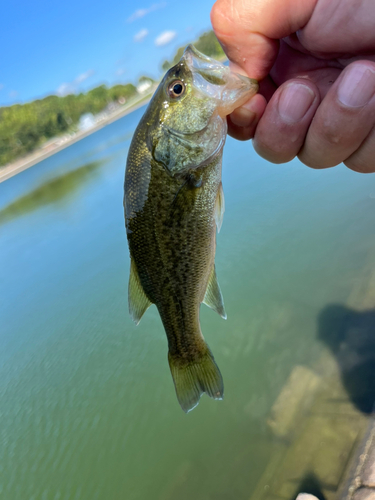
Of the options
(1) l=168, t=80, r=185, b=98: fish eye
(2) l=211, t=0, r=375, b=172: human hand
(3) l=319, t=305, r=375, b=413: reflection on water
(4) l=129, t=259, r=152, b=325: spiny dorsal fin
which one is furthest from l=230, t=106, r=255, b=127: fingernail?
(3) l=319, t=305, r=375, b=413: reflection on water

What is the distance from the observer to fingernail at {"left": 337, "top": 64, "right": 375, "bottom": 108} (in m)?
1.91

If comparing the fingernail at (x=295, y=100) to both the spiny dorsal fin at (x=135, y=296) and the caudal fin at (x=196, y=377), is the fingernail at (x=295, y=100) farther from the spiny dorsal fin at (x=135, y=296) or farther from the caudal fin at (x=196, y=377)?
the caudal fin at (x=196, y=377)

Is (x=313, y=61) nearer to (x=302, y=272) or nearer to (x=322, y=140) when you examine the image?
Answer: (x=322, y=140)

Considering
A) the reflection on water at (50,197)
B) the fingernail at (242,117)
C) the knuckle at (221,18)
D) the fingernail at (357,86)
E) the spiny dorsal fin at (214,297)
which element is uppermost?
the reflection on water at (50,197)

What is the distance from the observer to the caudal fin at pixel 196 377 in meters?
2.54

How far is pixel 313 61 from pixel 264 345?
540 centimetres

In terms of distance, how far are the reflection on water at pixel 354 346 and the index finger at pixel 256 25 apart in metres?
5.05

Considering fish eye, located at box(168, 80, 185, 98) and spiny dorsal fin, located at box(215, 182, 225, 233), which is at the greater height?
fish eye, located at box(168, 80, 185, 98)

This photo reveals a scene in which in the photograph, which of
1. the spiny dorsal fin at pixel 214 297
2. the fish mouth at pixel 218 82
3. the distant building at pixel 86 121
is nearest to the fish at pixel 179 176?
the fish mouth at pixel 218 82

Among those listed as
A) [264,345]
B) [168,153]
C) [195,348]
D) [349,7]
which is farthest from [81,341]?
[349,7]

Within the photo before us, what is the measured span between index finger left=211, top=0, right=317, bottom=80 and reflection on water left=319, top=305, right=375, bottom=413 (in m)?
5.05

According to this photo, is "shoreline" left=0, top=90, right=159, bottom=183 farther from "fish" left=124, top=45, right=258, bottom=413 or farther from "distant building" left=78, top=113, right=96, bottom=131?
"fish" left=124, top=45, right=258, bottom=413

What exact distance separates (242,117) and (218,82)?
1.28 feet

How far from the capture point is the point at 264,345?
6.78 metres
